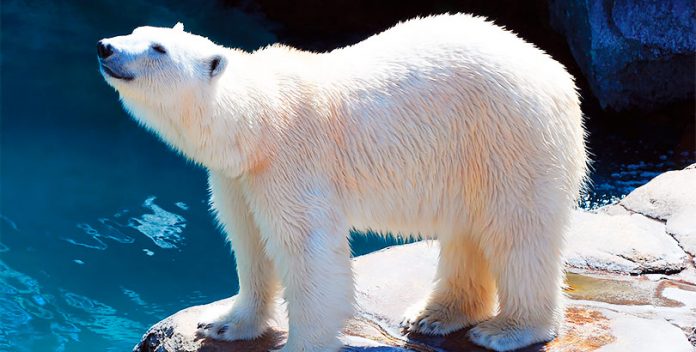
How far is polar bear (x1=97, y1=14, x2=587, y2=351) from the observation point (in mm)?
3248

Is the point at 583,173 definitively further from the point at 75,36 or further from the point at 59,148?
the point at 75,36

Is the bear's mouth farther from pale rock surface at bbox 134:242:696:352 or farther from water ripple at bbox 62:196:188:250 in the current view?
water ripple at bbox 62:196:188:250

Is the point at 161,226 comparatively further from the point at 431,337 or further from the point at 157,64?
the point at 157,64

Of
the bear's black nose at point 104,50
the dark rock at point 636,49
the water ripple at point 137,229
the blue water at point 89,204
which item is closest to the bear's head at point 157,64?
the bear's black nose at point 104,50

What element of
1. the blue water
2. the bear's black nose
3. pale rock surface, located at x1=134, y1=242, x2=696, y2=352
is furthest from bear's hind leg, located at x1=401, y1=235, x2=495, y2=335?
the blue water

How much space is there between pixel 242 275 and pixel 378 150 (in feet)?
2.49

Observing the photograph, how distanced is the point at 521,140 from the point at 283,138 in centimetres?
86

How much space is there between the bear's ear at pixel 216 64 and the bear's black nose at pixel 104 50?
0.32 metres

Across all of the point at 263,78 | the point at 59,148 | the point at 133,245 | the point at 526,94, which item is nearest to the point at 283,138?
the point at 263,78

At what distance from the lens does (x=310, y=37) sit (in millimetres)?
10094

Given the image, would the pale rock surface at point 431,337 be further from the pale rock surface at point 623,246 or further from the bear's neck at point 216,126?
the bear's neck at point 216,126

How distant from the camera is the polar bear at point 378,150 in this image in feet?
10.7

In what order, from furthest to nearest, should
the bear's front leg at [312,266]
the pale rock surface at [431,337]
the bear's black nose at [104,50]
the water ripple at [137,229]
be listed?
the water ripple at [137,229]
the pale rock surface at [431,337]
the bear's front leg at [312,266]
the bear's black nose at [104,50]

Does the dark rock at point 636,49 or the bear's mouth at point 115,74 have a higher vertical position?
the dark rock at point 636,49
